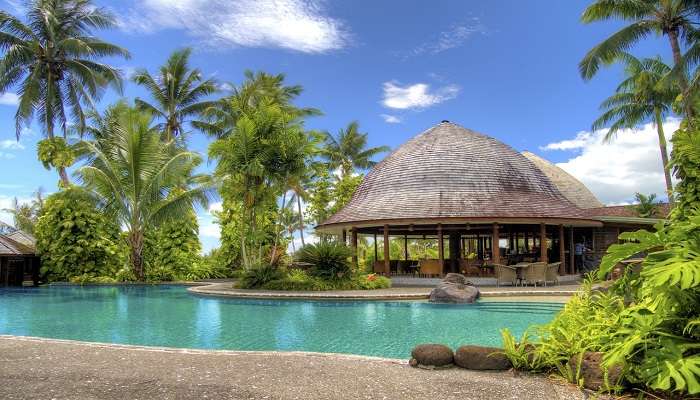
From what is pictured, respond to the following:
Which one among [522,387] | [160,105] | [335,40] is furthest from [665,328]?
[160,105]

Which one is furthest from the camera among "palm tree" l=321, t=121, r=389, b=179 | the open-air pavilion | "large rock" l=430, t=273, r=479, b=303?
"palm tree" l=321, t=121, r=389, b=179

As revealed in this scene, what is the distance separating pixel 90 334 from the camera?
29.5 ft

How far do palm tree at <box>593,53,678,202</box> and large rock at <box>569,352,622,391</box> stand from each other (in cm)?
2691

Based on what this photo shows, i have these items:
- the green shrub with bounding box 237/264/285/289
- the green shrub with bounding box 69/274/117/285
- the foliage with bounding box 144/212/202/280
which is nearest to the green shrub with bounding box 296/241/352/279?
the green shrub with bounding box 237/264/285/289

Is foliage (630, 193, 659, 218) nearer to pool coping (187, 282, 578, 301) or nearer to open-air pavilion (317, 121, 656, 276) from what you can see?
open-air pavilion (317, 121, 656, 276)

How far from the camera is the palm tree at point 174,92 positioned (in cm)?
3019

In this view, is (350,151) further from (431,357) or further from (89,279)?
(431,357)

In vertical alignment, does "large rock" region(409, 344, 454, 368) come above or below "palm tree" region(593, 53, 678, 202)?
below

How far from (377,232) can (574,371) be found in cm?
1885

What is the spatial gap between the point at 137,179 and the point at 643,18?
21.2 m

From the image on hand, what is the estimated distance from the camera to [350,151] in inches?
1633

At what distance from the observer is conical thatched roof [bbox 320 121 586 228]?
18594 millimetres

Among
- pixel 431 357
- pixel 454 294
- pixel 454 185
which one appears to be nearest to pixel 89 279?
pixel 454 185

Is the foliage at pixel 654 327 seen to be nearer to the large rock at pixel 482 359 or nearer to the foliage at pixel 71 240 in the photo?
the large rock at pixel 482 359
